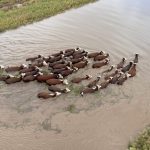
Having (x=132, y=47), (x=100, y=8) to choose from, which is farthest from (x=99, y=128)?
(x=100, y=8)

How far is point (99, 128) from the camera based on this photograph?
35.7 feet

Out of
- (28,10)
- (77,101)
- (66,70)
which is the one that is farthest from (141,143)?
(28,10)

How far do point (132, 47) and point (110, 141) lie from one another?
19.7ft

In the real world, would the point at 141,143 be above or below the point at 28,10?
below

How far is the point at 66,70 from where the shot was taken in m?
13.5

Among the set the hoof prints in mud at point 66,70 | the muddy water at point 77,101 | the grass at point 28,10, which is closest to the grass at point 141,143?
the muddy water at point 77,101

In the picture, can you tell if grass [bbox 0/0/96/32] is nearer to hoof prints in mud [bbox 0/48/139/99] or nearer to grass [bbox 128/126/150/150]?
hoof prints in mud [bbox 0/48/139/99]

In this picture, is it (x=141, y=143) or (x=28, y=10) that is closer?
(x=141, y=143)

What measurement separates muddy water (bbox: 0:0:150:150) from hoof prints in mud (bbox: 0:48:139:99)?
0.23 meters

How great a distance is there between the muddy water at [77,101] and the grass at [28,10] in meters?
0.79

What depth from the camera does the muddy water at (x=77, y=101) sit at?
10.5 m

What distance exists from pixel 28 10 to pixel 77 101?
919 centimetres

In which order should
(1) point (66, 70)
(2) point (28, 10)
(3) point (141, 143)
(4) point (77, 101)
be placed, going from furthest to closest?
1. (2) point (28, 10)
2. (1) point (66, 70)
3. (4) point (77, 101)
4. (3) point (141, 143)

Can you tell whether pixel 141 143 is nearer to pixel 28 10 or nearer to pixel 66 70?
pixel 66 70
